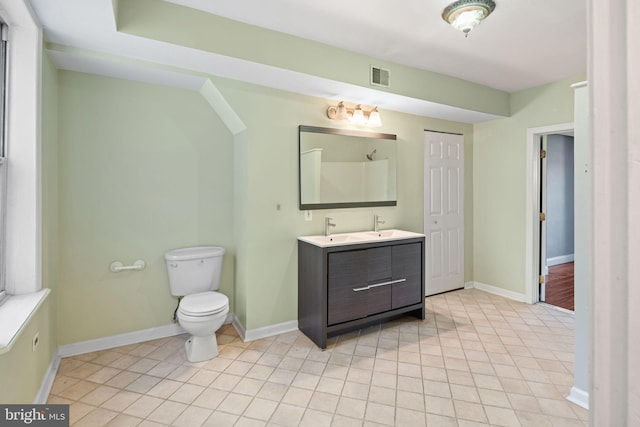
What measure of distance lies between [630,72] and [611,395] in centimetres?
35

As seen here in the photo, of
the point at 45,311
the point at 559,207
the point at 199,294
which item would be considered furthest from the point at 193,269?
the point at 559,207

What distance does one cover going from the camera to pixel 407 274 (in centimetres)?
321

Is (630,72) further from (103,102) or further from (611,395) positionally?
(103,102)

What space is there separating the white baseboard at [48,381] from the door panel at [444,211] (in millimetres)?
3511

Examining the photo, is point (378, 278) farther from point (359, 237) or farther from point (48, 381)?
point (48, 381)

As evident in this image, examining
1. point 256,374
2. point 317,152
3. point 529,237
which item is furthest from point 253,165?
point 529,237

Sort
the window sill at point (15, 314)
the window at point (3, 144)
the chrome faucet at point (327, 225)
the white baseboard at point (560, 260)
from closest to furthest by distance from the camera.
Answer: the window sill at point (15, 314) < the window at point (3, 144) < the chrome faucet at point (327, 225) < the white baseboard at point (560, 260)

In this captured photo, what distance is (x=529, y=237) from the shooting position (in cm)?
381

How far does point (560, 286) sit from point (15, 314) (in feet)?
18.1

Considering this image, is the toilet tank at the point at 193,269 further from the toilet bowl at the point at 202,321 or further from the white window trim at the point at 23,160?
the white window trim at the point at 23,160

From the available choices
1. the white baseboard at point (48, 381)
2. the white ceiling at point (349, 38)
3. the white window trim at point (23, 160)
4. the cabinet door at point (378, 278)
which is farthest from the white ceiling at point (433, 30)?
the white baseboard at point (48, 381)

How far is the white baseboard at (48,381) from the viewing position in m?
1.95

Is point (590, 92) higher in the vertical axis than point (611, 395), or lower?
higher

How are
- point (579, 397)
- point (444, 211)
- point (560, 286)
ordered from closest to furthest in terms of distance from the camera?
point (579, 397) → point (444, 211) → point (560, 286)
